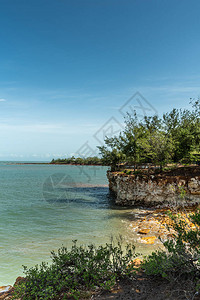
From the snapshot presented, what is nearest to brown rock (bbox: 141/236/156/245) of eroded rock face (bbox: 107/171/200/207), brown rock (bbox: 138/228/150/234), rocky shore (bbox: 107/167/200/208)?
brown rock (bbox: 138/228/150/234)

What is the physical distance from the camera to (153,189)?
18.8m

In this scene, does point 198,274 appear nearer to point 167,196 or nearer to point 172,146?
point 167,196

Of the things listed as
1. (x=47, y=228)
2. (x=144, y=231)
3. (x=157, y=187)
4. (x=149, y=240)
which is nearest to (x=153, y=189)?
(x=157, y=187)

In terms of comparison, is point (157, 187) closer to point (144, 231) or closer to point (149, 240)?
point (144, 231)

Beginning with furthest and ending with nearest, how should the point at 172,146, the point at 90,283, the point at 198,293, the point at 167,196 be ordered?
1. the point at 172,146
2. the point at 167,196
3. the point at 90,283
4. the point at 198,293

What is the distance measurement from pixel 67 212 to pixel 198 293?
1466cm

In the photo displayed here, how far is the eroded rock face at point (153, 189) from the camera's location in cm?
1697

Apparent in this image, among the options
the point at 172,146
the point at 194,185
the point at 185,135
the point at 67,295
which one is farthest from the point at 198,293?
the point at 185,135

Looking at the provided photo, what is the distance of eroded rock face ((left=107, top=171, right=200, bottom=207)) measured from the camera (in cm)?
1697

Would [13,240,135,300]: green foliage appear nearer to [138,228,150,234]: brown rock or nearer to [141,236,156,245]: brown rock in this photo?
[141,236,156,245]: brown rock

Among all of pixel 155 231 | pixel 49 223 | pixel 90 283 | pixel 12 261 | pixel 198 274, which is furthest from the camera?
pixel 49 223

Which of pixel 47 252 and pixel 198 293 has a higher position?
pixel 198 293

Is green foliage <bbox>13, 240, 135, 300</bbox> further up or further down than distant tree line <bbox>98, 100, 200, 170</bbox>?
further down

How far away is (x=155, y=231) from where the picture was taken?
39.2ft
